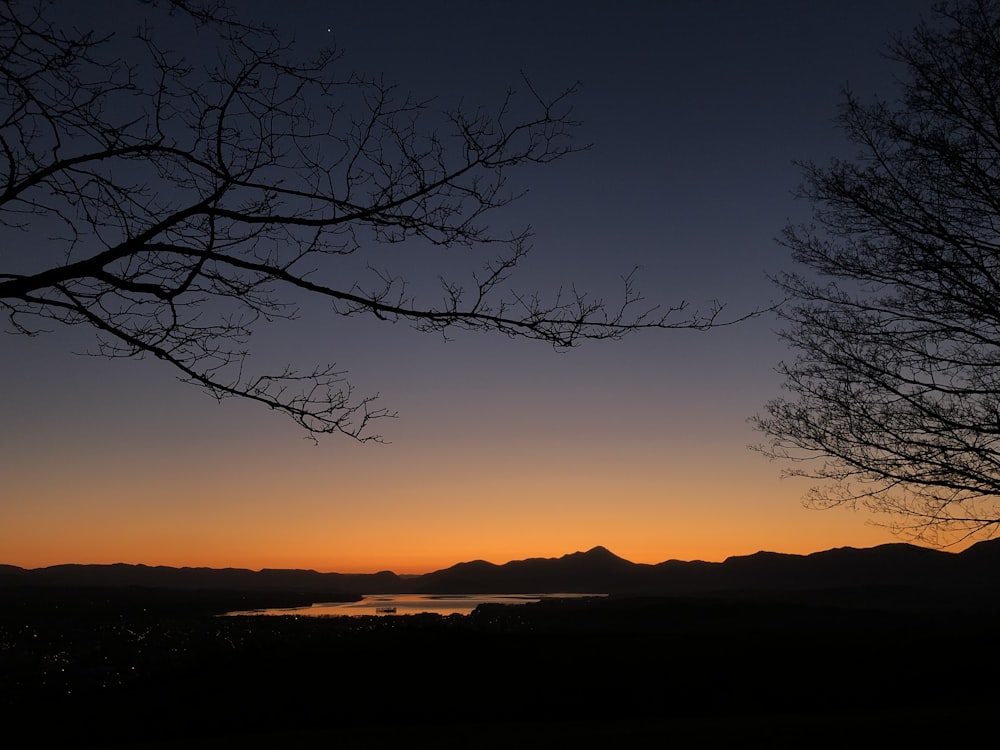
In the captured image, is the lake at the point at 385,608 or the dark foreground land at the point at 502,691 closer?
the dark foreground land at the point at 502,691

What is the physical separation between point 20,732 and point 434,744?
307 inches

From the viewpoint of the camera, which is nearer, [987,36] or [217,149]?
[217,149]

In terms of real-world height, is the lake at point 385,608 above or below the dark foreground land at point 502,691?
below

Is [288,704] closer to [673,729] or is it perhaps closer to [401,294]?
[673,729]

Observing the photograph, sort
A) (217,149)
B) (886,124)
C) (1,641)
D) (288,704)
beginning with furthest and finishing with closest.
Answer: (1,641), (288,704), (886,124), (217,149)

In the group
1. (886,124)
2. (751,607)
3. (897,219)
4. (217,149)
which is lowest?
(751,607)

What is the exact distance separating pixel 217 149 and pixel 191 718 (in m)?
10.5

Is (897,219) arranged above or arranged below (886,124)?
below

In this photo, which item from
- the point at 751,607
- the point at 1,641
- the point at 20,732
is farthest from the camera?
the point at 751,607

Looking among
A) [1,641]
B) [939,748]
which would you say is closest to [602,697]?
[939,748]

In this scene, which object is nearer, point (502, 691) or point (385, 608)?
point (502, 691)

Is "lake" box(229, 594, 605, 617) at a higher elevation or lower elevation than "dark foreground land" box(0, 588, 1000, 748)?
lower

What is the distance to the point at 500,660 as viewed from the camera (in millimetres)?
14211

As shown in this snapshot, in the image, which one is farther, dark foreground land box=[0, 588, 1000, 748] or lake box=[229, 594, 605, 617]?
lake box=[229, 594, 605, 617]
